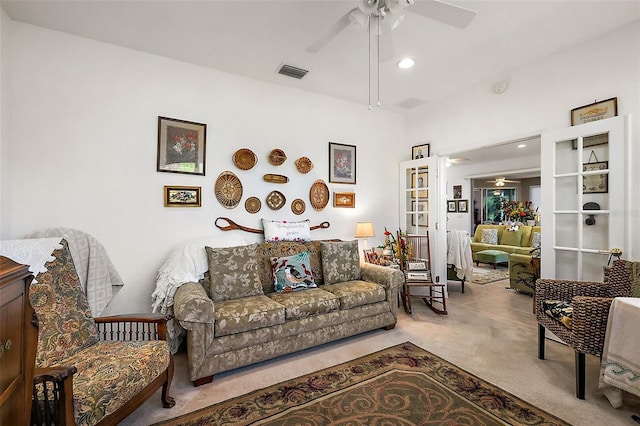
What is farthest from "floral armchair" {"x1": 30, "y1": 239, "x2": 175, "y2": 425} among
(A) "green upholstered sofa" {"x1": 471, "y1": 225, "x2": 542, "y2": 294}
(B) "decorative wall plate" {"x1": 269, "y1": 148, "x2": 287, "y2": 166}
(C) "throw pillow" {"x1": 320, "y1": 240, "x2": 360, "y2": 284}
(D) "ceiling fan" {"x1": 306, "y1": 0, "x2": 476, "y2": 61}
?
(A) "green upholstered sofa" {"x1": 471, "y1": 225, "x2": 542, "y2": 294}

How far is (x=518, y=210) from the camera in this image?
808cm

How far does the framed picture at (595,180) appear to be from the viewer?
2.71 m

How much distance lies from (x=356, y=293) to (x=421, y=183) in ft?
7.54

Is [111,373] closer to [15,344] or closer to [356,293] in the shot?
[15,344]

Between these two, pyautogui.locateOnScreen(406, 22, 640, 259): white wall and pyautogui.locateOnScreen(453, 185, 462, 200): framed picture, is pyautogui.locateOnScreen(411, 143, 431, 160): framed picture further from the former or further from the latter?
pyautogui.locateOnScreen(453, 185, 462, 200): framed picture

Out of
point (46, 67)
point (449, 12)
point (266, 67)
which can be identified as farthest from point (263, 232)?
point (449, 12)

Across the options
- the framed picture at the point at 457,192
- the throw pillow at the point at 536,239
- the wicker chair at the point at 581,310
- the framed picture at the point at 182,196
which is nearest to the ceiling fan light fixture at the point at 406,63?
the wicker chair at the point at 581,310

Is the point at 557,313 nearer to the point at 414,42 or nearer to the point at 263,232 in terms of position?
the point at 414,42

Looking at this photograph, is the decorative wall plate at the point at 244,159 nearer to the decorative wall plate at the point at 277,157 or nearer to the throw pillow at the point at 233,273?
the decorative wall plate at the point at 277,157

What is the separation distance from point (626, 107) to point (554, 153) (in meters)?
0.60

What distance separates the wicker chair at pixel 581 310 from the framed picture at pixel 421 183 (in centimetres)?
209

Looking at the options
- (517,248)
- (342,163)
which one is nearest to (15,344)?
(342,163)

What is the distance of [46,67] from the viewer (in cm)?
254

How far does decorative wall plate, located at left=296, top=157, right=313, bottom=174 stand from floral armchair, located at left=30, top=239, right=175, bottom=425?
233cm
